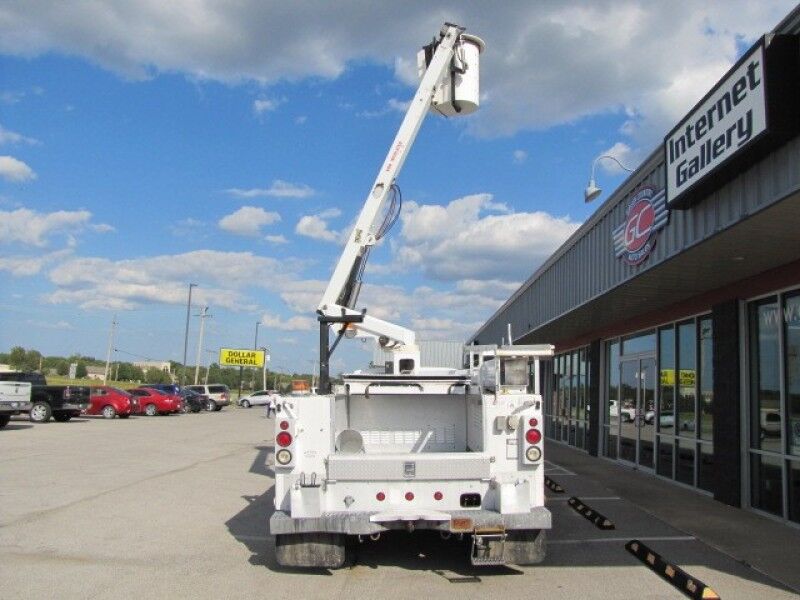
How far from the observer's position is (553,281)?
17.3 m

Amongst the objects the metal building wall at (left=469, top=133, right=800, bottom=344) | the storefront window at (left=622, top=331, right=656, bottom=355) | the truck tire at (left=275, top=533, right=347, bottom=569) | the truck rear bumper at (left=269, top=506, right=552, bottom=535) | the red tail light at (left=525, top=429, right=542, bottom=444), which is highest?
the metal building wall at (left=469, top=133, right=800, bottom=344)

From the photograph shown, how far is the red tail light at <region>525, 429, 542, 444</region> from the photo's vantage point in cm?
684

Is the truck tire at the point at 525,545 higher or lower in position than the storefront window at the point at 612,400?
lower

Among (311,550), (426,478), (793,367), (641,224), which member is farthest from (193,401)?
(426,478)

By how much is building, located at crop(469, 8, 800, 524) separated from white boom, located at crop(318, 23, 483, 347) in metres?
3.05

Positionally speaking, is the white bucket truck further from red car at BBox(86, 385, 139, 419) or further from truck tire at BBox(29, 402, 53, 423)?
red car at BBox(86, 385, 139, 419)

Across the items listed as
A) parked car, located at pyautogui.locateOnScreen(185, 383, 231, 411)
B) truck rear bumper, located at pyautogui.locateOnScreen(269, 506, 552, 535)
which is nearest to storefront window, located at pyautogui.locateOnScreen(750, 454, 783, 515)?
truck rear bumper, located at pyautogui.locateOnScreen(269, 506, 552, 535)

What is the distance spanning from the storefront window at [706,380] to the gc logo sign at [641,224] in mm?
2052

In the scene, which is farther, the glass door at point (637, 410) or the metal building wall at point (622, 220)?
the glass door at point (637, 410)

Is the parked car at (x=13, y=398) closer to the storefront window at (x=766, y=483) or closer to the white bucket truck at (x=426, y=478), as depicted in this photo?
the white bucket truck at (x=426, y=478)

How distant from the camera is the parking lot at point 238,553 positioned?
640 centimetres

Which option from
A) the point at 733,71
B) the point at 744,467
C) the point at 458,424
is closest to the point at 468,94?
the point at 733,71

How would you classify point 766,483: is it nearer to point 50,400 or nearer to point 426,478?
point 426,478

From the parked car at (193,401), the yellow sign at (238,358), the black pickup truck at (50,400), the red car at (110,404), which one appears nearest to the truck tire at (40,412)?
the black pickup truck at (50,400)
